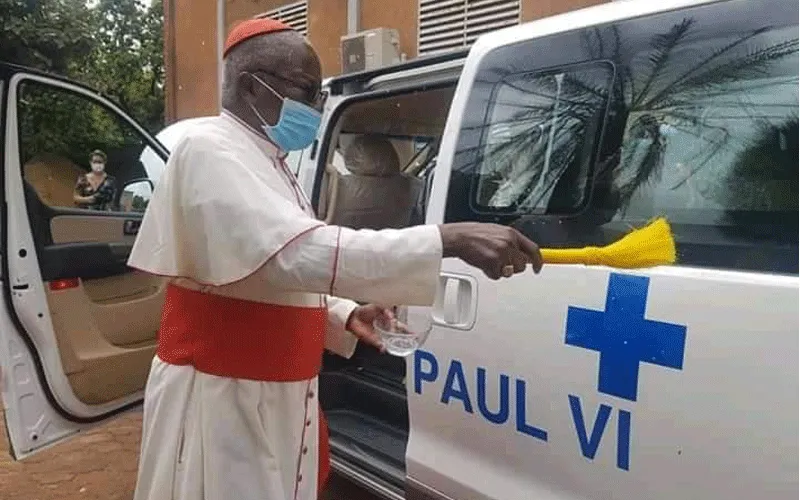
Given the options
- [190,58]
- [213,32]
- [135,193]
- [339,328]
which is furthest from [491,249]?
[190,58]

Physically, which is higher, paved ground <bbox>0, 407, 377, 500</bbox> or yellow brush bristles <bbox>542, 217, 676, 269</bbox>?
yellow brush bristles <bbox>542, 217, 676, 269</bbox>

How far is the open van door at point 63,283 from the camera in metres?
2.88

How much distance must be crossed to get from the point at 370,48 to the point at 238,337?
551 centimetres

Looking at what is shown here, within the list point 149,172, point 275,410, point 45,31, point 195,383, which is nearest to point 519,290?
point 275,410

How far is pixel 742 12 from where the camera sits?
1718 millimetres

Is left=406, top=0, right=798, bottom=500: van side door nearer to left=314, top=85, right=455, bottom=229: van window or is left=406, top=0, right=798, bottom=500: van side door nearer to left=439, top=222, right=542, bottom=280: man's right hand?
left=439, top=222, right=542, bottom=280: man's right hand

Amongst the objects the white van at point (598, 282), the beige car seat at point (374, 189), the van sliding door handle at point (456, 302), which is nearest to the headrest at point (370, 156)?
the beige car seat at point (374, 189)

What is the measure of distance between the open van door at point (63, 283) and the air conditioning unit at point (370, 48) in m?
3.22

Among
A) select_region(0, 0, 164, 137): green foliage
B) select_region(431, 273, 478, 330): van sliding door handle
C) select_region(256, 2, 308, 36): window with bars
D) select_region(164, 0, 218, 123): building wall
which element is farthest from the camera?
select_region(0, 0, 164, 137): green foliage

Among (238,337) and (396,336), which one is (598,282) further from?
(238,337)

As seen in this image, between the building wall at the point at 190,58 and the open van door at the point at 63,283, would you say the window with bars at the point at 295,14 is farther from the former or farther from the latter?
the open van door at the point at 63,283

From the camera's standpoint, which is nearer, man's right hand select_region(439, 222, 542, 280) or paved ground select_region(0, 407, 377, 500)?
man's right hand select_region(439, 222, 542, 280)

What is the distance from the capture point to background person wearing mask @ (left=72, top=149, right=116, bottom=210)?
12.2 feet

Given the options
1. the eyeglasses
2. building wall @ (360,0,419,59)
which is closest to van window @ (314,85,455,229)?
the eyeglasses
